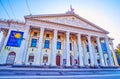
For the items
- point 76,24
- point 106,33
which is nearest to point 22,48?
point 76,24

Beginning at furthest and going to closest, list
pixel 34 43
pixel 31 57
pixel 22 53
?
pixel 34 43 → pixel 31 57 → pixel 22 53

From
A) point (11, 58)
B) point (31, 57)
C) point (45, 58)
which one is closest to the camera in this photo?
point (11, 58)

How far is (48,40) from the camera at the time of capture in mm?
21266

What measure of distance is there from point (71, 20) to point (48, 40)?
316 inches

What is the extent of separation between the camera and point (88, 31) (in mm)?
23062

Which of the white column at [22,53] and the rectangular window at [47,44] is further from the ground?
the rectangular window at [47,44]

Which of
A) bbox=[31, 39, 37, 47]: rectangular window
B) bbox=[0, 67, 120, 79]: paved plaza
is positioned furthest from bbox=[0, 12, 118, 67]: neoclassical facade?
bbox=[0, 67, 120, 79]: paved plaza

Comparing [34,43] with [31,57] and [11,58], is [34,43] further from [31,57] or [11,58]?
[11,58]

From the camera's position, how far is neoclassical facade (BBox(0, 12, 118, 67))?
56.6 feet

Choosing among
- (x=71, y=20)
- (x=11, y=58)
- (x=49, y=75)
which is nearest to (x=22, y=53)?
(x=11, y=58)

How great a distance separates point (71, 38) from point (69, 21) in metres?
5.02

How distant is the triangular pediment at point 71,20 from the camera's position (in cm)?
1977

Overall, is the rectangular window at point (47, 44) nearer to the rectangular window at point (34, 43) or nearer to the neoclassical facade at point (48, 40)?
the neoclassical facade at point (48, 40)

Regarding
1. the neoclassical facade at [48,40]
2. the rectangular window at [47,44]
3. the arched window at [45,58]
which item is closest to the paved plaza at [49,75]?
the neoclassical facade at [48,40]
